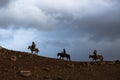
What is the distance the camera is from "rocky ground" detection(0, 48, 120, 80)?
172 ft

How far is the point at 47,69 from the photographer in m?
55.9

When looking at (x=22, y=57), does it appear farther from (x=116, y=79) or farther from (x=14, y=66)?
(x=116, y=79)

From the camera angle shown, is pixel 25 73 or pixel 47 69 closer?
pixel 25 73

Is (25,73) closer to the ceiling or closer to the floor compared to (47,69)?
closer to the floor

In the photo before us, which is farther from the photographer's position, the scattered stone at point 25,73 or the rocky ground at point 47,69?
the rocky ground at point 47,69

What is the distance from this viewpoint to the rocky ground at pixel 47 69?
5241cm

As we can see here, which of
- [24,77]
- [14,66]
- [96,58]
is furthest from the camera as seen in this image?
[96,58]

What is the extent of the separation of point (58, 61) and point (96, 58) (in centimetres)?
898

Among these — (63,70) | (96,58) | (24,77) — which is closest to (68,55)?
(96,58)

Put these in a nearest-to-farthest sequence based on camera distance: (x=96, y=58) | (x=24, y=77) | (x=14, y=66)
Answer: (x=24, y=77) → (x=14, y=66) → (x=96, y=58)

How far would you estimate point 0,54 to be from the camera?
6200 cm

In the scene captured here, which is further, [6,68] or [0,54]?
[0,54]

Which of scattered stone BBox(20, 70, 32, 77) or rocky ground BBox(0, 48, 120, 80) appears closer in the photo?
scattered stone BBox(20, 70, 32, 77)

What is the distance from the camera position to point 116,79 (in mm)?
54250
